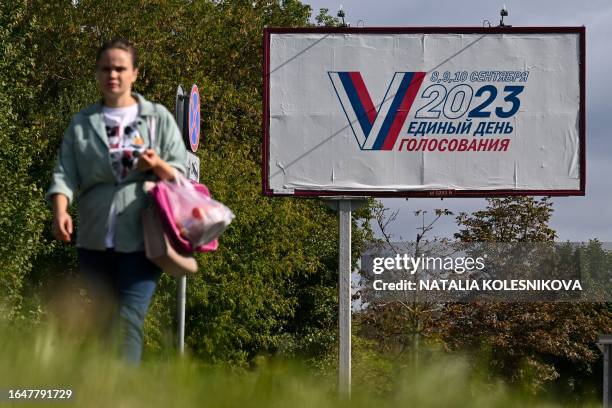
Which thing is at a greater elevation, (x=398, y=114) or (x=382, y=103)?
(x=382, y=103)

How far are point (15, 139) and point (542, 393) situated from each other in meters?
24.6

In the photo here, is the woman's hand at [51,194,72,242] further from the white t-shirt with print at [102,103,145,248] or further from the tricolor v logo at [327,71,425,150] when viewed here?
the tricolor v logo at [327,71,425,150]

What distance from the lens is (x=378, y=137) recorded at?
19.0m

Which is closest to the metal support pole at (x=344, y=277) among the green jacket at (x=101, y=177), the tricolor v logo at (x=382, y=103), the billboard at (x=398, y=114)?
the billboard at (x=398, y=114)

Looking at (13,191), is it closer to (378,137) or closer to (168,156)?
(378,137)

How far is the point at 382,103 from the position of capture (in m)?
19.0

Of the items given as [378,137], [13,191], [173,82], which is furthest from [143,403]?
[173,82]

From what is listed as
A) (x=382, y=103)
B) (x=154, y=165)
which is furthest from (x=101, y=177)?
(x=382, y=103)

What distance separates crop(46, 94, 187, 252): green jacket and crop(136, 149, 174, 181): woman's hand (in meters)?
0.09

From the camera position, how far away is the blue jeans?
485 cm

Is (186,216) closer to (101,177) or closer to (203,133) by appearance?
(101,177)

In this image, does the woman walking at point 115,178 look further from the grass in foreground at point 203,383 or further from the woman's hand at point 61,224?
the grass in foreground at point 203,383

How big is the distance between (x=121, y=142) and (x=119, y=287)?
578mm

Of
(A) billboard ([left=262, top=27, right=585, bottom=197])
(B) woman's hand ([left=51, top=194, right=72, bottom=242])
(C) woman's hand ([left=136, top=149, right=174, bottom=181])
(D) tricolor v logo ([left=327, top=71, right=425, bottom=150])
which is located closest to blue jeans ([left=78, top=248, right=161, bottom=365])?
(B) woman's hand ([left=51, top=194, right=72, bottom=242])
